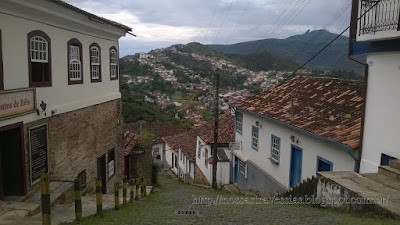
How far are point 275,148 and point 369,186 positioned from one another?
27.1 feet

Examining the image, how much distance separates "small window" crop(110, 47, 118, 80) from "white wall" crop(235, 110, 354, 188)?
6887mm

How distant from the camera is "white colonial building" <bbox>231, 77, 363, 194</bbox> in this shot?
12.0 m

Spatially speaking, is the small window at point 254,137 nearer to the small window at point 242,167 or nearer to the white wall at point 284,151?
the white wall at point 284,151

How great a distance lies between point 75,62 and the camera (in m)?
11.8

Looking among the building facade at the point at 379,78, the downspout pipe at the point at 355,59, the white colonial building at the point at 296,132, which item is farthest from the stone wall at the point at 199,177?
the building facade at the point at 379,78

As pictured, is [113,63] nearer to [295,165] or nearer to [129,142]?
[129,142]

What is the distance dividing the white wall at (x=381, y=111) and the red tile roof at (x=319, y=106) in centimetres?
58

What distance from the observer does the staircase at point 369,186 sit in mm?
6961

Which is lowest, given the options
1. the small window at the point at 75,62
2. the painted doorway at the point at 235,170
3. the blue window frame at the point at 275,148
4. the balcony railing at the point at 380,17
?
the painted doorway at the point at 235,170

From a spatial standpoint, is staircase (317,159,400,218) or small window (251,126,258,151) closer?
staircase (317,159,400,218)

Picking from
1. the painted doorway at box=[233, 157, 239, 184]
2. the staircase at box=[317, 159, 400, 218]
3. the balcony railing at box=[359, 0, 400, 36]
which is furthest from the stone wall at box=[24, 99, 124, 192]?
the balcony railing at box=[359, 0, 400, 36]

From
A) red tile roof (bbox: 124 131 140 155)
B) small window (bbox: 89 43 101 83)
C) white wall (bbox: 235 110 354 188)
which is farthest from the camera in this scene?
red tile roof (bbox: 124 131 140 155)

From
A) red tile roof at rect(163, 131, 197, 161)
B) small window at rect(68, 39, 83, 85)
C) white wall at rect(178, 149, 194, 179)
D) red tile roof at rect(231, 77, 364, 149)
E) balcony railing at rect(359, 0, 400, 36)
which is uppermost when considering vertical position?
balcony railing at rect(359, 0, 400, 36)

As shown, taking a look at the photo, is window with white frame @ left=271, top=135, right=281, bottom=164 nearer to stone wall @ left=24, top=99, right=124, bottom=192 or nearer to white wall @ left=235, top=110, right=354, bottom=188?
white wall @ left=235, top=110, right=354, bottom=188
